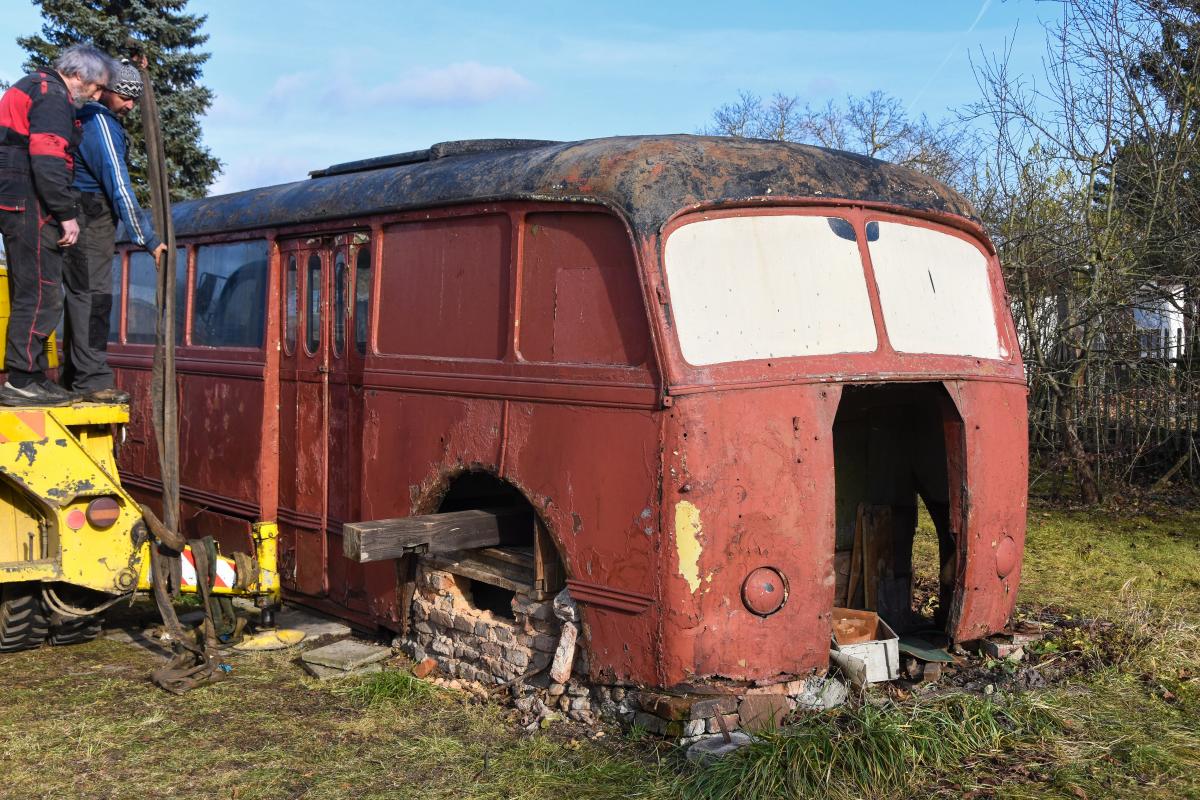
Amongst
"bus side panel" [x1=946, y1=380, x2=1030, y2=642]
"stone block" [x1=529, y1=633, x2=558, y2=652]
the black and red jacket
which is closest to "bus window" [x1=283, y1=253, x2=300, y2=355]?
the black and red jacket

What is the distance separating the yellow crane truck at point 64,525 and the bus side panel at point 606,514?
2.19 meters

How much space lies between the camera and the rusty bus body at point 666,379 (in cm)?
477

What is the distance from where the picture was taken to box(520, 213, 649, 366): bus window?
490 cm

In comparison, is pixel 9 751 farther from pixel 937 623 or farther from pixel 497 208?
pixel 937 623

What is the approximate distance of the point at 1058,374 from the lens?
12.4 meters

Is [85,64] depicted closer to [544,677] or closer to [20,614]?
[20,614]

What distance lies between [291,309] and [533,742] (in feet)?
10.9

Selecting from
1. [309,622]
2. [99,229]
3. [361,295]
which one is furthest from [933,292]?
[99,229]

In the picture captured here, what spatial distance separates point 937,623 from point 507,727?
236 cm

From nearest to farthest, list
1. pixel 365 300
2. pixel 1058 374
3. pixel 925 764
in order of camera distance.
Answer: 1. pixel 925 764
2. pixel 365 300
3. pixel 1058 374

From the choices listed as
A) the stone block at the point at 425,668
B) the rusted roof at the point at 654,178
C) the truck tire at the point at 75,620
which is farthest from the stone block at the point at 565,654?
the truck tire at the point at 75,620

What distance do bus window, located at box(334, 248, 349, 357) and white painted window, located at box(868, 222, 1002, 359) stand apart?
299 centimetres

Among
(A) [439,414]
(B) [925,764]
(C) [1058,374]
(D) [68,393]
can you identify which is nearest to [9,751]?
(D) [68,393]

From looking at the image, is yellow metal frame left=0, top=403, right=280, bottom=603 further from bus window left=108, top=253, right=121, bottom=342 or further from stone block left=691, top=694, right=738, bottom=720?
stone block left=691, top=694, right=738, bottom=720
